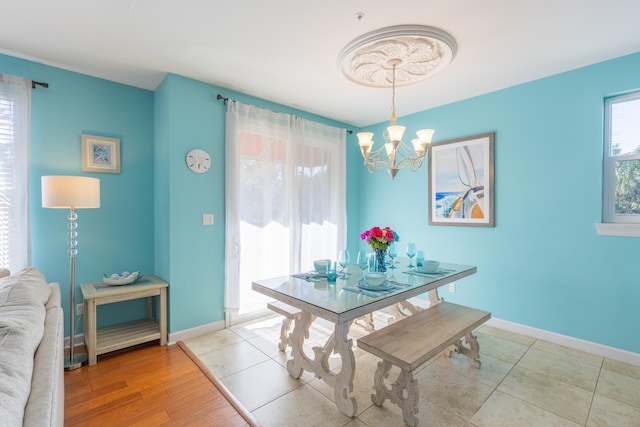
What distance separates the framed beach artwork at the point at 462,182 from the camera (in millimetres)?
3121

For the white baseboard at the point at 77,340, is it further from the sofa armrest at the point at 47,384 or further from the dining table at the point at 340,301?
the dining table at the point at 340,301

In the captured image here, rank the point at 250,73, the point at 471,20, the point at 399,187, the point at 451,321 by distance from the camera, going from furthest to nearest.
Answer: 1. the point at 399,187
2. the point at 250,73
3. the point at 451,321
4. the point at 471,20

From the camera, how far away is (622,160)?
242 cm

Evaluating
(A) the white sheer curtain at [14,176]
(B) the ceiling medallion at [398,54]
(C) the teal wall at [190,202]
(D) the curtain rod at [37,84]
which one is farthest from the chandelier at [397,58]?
(A) the white sheer curtain at [14,176]

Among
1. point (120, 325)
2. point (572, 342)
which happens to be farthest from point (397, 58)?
point (120, 325)

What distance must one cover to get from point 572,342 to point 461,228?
139cm

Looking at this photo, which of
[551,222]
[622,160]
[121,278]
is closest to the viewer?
[622,160]

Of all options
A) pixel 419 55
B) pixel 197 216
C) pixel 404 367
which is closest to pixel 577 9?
pixel 419 55

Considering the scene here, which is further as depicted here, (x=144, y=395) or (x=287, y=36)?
(x=287, y=36)

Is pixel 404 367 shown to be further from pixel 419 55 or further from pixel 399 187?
pixel 399 187

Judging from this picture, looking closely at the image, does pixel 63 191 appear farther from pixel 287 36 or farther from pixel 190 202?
pixel 287 36

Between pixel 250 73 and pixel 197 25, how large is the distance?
2.40 feet

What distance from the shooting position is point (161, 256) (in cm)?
A: 290

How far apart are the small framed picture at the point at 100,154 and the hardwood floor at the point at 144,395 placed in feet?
5.56
